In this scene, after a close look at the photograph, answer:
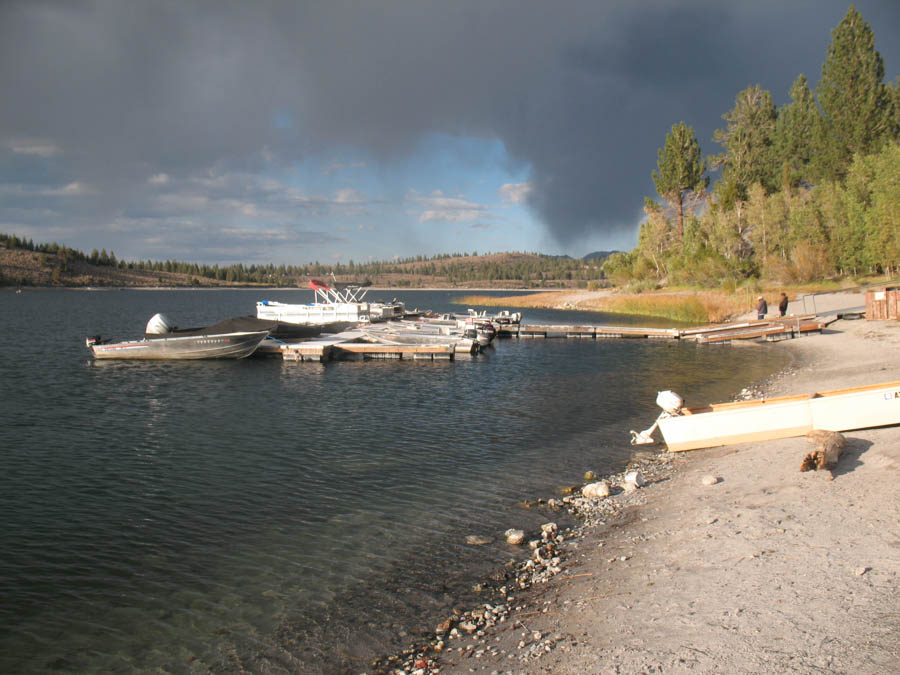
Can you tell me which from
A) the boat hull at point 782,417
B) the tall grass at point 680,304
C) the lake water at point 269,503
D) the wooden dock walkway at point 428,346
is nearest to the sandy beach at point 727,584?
the boat hull at point 782,417

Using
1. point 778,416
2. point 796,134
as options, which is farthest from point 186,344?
point 796,134

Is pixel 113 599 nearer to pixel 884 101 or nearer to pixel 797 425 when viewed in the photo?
pixel 797 425

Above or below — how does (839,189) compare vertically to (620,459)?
above

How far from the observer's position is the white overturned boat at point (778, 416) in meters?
12.8

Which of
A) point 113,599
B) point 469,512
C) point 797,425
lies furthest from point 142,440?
point 797,425

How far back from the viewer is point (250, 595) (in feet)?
28.9

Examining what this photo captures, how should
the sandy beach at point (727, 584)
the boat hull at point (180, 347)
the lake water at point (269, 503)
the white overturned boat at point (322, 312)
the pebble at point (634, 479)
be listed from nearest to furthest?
the sandy beach at point (727, 584)
the lake water at point (269, 503)
the pebble at point (634, 479)
the boat hull at point (180, 347)
the white overturned boat at point (322, 312)

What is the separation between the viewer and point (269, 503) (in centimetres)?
1255

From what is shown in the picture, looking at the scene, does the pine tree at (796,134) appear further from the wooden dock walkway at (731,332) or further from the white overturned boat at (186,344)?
the white overturned boat at (186,344)

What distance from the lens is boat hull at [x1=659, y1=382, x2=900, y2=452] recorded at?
1280 centimetres

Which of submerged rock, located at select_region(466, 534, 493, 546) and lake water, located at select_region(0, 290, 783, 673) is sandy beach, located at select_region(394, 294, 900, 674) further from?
lake water, located at select_region(0, 290, 783, 673)

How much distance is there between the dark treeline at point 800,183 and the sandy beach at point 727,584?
51.4 m

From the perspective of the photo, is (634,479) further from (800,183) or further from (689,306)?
(800,183)

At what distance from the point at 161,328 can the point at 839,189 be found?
68940 mm
